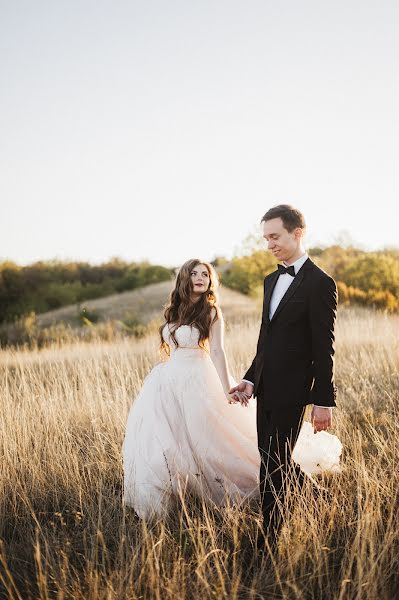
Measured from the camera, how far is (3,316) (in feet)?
95.1

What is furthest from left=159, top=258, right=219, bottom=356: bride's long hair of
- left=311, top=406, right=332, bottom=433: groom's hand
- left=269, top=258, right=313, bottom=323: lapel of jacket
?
left=311, top=406, right=332, bottom=433: groom's hand

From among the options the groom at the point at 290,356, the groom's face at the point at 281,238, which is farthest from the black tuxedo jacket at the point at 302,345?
the groom's face at the point at 281,238

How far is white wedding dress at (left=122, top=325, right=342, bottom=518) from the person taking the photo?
350cm

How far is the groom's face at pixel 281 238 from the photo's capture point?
2822 mm

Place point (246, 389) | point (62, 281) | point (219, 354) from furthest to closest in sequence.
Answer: point (62, 281)
point (219, 354)
point (246, 389)

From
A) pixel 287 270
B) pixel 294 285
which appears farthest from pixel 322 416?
pixel 287 270

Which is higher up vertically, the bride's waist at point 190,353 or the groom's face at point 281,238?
the groom's face at point 281,238

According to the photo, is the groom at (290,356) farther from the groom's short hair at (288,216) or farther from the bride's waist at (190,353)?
the bride's waist at (190,353)

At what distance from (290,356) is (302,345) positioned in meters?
0.10

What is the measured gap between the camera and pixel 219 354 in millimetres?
3850

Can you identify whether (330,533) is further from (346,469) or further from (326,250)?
(326,250)

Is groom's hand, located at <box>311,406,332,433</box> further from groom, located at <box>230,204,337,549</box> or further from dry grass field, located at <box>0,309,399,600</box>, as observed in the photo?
dry grass field, located at <box>0,309,399,600</box>

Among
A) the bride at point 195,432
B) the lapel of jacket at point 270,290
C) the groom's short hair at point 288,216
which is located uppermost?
the groom's short hair at point 288,216

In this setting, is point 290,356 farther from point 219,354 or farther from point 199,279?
point 199,279
